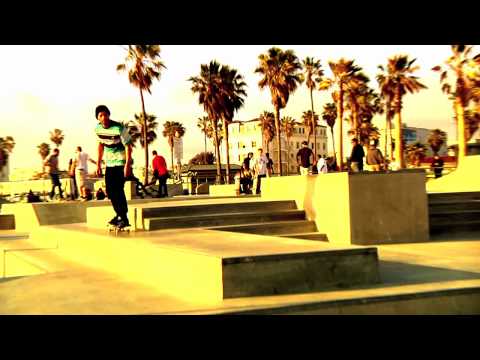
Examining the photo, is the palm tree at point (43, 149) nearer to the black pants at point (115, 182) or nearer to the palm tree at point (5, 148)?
the palm tree at point (5, 148)

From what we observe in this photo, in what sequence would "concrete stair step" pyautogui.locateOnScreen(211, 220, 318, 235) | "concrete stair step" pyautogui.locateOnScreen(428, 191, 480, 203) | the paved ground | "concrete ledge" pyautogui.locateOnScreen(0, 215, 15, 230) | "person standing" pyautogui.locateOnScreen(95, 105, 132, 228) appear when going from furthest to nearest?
1. "concrete ledge" pyautogui.locateOnScreen(0, 215, 15, 230)
2. "concrete stair step" pyautogui.locateOnScreen(428, 191, 480, 203)
3. "concrete stair step" pyautogui.locateOnScreen(211, 220, 318, 235)
4. "person standing" pyautogui.locateOnScreen(95, 105, 132, 228)
5. the paved ground

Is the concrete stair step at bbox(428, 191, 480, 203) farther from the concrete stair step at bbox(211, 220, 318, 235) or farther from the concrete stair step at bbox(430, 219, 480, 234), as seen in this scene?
the concrete stair step at bbox(211, 220, 318, 235)

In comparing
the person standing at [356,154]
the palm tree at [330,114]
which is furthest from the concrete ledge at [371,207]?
the palm tree at [330,114]

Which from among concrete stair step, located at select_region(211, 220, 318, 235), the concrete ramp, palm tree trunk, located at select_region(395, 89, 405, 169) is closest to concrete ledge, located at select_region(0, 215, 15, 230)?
concrete stair step, located at select_region(211, 220, 318, 235)

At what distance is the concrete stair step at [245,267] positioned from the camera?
5141mm

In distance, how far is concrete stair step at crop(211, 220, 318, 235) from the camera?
941 cm

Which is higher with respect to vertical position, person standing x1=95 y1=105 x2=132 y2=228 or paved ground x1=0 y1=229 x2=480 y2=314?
person standing x1=95 y1=105 x2=132 y2=228

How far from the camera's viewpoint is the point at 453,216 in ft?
37.3

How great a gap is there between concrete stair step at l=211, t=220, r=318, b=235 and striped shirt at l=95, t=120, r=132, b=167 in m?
2.29

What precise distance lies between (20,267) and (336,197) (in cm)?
542

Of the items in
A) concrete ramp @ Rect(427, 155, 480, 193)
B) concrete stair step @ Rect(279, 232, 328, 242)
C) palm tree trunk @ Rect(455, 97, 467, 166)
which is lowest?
concrete stair step @ Rect(279, 232, 328, 242)

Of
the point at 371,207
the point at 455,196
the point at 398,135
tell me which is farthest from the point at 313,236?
the point at 398,135

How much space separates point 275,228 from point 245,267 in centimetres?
453
